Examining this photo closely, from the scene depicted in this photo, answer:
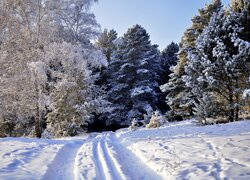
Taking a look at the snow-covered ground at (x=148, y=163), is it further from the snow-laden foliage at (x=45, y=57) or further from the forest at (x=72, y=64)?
the snow-laden foliage at (x=45, y=57)

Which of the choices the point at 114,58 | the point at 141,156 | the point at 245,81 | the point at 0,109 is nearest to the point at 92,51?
the point at 0,109

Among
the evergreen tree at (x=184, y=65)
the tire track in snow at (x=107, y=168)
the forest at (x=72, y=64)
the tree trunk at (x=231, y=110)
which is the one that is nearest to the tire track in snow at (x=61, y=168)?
the tire track in snow at (x=107, y=168)

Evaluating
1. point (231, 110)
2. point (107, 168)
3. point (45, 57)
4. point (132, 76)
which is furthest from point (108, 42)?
point (107, 168)

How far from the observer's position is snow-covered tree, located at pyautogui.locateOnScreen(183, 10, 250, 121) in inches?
551

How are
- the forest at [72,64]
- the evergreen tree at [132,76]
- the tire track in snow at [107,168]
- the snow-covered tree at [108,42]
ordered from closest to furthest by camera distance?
the tire track in snow at [107,168] → the forest at [72,64] → the evergreen tree at [132,76] → the snow-covered tree at [108,42]

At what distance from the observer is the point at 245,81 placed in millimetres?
14445

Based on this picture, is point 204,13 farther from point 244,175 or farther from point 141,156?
point 244,175

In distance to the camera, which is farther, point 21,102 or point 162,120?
point 162,120

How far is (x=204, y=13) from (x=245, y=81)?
14.7 metres

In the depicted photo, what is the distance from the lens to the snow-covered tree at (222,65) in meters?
14.0

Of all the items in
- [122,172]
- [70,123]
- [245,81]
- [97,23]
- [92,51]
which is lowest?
[122,172]

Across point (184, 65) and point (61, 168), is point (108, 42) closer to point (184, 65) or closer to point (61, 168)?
point (184, 65)

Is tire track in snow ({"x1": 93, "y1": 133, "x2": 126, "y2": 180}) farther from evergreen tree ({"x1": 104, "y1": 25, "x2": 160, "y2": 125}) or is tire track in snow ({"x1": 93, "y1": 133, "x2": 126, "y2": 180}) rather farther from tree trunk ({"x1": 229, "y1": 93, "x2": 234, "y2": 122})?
evergreen tree ({"x1": 104, "y1": 25, "x2": 160, "y2": 125})

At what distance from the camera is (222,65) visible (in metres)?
14.2
